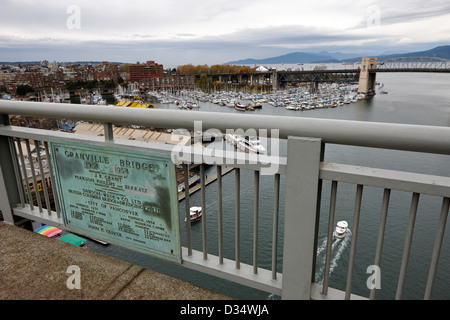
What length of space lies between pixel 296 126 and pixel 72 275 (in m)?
1.55

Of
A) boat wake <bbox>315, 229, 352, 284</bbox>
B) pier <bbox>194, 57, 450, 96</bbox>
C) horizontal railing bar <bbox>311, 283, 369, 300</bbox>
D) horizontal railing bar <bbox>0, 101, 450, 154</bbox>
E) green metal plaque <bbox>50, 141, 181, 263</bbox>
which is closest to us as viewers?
horizontal railing bar <bbox>0, 101, 450, 154</bbox>

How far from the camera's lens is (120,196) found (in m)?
1.75

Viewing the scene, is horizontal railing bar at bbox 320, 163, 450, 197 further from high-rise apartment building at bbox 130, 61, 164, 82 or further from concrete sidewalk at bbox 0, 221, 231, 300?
high-rise apartment building at bbox 130, 61, 164, 82

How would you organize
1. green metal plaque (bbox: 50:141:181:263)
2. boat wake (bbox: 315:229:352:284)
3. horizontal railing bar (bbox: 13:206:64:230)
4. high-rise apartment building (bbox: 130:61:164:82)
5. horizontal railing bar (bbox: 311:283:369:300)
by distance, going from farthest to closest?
high-rise apartment building (bbox: 130:61:164:82) < boat wake (bbox: 315:229:352:284) < horizontal railing bar (bbox: 13:206:64:230) < green metal plaque (bbox: 50:141:181:263) < horizontal railing bar (bbox: 311:283:369:300)

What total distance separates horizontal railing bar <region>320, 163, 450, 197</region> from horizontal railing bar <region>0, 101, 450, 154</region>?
10 centimetres

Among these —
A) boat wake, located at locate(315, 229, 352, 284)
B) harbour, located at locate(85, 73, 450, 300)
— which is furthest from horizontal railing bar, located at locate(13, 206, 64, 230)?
boat wake, located at locate(315, 229, 352, 284)

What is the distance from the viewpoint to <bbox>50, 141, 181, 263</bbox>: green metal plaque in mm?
1598

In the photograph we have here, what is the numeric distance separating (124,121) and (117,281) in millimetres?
905

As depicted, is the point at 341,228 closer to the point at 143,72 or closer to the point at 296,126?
the point at 296,126

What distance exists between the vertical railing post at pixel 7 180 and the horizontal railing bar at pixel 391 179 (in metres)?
2.18

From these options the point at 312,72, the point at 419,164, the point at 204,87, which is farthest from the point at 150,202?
the point at 204,87

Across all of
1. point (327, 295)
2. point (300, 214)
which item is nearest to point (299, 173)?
point (300, 214)

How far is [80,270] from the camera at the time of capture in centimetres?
190

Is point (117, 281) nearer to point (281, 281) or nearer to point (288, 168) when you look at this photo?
point (281, 281)
